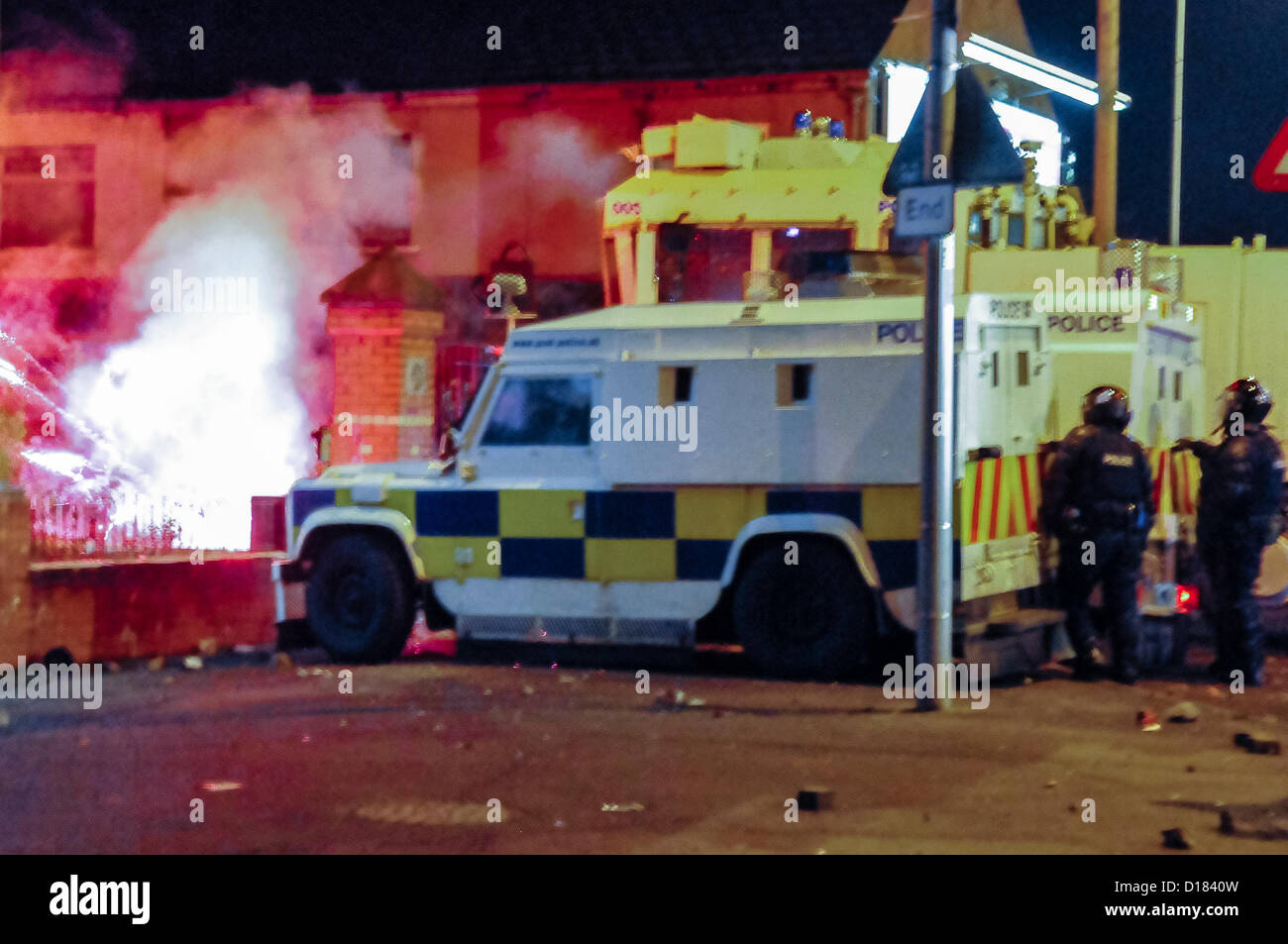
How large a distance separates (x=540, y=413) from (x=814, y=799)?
445cm

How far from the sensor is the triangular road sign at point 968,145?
841 cm

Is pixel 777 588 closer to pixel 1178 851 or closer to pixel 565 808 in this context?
pixel 565 808

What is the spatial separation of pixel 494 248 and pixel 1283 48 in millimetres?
12566

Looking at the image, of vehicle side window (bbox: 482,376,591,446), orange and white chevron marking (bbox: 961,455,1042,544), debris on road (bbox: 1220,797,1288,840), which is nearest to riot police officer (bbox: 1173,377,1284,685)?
orange and white chevron marking (bbox: 961,455,1042,544)

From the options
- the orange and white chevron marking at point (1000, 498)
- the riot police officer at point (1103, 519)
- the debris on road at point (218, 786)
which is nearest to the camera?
the debris on road at point (218, 786)

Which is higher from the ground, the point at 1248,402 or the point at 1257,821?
the point at 1248,402

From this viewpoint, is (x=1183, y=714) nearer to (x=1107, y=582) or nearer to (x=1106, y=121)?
(x=1107, y=582)

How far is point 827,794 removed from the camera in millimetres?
6660

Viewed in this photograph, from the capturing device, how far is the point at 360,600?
1090cm

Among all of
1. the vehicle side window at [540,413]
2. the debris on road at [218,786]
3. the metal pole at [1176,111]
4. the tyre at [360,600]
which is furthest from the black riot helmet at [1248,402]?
the metal pole at [1176,111]

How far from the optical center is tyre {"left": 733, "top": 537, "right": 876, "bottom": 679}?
31.9ft

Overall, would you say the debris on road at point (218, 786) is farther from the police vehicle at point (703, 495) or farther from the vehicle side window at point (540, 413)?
the vehicle side window at point (540, 413)

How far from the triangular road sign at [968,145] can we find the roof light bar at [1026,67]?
1058cm

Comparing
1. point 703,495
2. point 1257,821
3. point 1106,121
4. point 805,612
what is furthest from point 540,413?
point 1106,121
